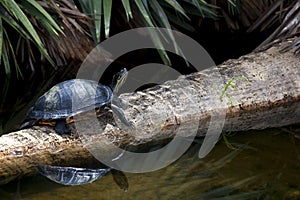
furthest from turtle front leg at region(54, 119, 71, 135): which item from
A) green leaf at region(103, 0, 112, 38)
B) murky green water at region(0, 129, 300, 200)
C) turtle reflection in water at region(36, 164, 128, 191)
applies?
green leaf at region(103, 0, 112, 38)

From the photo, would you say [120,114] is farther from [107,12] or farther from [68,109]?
[107,12]

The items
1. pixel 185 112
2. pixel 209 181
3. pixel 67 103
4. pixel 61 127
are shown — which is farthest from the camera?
pixel 185 112

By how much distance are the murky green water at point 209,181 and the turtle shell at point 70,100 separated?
0.41m

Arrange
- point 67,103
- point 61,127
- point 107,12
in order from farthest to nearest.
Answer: point 107,12, point 67,103, point 61,127

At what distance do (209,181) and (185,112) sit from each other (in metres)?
0.71

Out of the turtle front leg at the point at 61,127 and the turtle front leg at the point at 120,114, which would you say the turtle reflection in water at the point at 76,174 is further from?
the turtle front leg at the point at 120,114

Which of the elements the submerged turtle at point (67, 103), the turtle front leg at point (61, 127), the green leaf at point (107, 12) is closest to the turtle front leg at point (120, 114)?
the submerged turtle at point (67, 103)

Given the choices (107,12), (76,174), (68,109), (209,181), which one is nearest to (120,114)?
(68,109)

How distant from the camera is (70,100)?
143 inches

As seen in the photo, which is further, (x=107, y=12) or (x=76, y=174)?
(x=107, y=12)

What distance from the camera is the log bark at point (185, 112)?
134 inches

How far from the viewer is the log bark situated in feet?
11.2

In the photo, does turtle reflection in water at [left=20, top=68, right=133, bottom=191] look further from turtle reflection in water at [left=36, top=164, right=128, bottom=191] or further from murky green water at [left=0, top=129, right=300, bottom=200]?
murky green water at [left=0, top=129, right=300, bottom=200]

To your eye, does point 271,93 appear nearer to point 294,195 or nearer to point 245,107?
point 245,107
